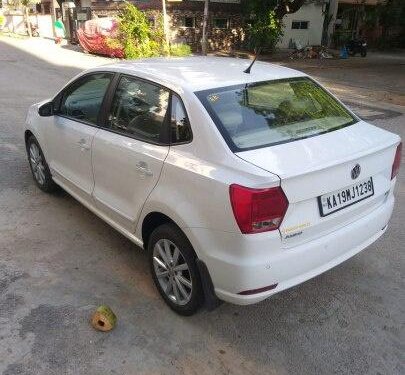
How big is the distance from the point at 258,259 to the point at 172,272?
32.1 inches

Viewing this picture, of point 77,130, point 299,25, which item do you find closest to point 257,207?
point 77,130

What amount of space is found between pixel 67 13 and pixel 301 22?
597 inches

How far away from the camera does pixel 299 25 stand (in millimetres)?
27688

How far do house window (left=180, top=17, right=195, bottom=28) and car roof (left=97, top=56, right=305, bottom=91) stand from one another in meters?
21.6

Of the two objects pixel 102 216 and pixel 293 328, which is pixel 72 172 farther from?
pixel 293 328

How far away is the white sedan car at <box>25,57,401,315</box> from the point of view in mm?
2547

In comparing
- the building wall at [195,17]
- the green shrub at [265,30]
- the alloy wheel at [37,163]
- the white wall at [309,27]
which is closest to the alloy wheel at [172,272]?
the alloy wheel at [37,163]

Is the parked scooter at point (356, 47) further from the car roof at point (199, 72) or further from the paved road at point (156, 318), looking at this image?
the car roof at point (199, 72)

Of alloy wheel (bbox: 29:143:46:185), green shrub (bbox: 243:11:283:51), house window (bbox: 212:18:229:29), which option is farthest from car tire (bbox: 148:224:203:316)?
house window (bbox: 212:18:229:29)

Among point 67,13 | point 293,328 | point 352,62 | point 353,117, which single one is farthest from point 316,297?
point 67,13

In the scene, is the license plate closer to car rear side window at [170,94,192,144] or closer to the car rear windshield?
the car rear windshield

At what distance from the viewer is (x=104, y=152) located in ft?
11.7

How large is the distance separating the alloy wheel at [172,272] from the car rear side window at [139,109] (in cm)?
75

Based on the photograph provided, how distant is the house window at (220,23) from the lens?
987 inches
